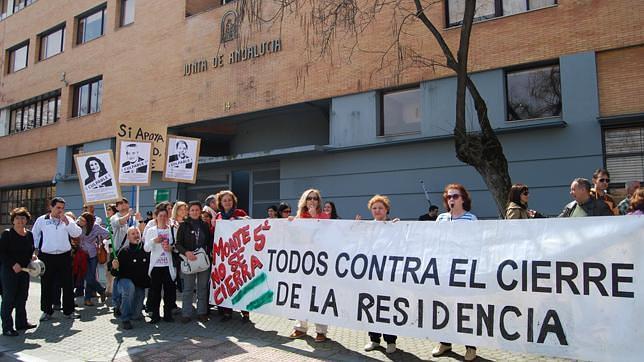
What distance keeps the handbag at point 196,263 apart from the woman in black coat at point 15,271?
220 centimetres

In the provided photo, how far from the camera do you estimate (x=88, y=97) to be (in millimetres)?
23578

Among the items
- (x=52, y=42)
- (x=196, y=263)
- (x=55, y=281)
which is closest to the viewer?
(x=196, y=263)

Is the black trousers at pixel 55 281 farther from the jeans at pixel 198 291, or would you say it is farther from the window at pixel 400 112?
the window at pixel 400 112

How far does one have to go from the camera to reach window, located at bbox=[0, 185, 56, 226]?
25531 millimetres

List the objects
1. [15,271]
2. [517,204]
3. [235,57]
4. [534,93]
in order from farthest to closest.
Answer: [235,57]
[534,93]
[15,271]
[517,204]

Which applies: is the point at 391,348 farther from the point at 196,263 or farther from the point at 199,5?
the point at 199,5

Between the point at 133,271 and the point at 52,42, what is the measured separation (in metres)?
23.6

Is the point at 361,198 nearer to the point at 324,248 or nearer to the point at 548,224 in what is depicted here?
the point at 324,248

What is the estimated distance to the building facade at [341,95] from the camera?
1080 cm

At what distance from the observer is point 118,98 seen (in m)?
21.4

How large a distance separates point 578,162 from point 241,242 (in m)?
7.83

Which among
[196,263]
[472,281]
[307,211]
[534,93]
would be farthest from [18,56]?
[472,281]

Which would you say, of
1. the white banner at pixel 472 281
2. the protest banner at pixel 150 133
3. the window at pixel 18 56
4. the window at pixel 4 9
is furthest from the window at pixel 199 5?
the window at pixel 4 9

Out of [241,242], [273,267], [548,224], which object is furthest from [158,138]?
[548,224]
